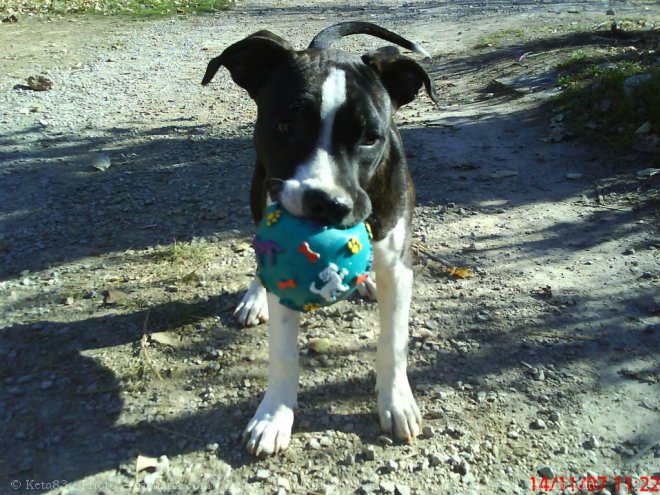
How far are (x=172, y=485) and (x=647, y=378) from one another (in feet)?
8.03

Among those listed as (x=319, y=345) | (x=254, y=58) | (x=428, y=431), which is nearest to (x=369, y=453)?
(x=428, y=431)

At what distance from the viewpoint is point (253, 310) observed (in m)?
4.05

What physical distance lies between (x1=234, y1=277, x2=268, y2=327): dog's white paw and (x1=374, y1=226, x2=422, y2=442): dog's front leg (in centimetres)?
101

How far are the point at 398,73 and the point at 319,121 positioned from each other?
2.49 feet

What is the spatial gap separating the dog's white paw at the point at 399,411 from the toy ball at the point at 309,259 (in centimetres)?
77

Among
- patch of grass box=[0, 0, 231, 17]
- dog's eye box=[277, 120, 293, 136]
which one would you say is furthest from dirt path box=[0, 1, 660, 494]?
patch of grass box=[0, 0, 231, 17]

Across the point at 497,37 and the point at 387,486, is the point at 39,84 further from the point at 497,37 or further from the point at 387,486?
the point at 387,486

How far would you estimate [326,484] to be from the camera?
9.48 feet

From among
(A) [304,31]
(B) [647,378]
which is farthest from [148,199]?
(A) [304,31]

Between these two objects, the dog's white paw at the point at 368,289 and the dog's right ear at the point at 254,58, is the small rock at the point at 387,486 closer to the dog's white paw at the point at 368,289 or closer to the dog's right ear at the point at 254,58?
the dog's white paw at the point at 368,289

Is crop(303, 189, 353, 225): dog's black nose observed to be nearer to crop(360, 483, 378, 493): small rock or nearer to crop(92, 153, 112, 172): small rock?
crop(360, 483, 378, 493): small rock

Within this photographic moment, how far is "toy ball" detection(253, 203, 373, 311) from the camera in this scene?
2.61m

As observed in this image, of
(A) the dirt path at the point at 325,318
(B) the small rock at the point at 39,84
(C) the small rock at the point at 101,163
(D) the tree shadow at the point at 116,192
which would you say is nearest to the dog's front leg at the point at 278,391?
(A) the dirt path at the point at 325,318

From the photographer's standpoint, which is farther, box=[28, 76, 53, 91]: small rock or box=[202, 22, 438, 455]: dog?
box=[28, 76, 53, 91]: small rock
